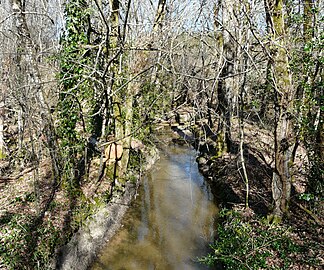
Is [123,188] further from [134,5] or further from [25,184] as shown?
[134,5]

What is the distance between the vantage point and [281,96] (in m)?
6.52

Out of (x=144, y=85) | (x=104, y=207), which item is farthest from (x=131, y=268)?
(x=144, y=85)

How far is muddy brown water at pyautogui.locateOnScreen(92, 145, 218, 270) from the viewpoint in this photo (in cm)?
792

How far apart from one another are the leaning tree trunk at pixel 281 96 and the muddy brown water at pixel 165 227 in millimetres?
3066

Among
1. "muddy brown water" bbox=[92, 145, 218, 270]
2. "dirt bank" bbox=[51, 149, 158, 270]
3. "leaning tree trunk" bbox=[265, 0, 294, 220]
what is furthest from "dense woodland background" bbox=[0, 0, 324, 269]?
"muddy brown water" bbox=[92, 145, 218, 270]

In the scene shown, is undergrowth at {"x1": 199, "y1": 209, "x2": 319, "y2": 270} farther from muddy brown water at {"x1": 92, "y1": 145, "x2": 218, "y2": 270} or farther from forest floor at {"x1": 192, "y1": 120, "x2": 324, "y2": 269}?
muddy brown water at {"x1": 92, "y1": 145, "x2": 218, "y2": 270}

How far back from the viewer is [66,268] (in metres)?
6.81

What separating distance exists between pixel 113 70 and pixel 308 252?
24.1ft

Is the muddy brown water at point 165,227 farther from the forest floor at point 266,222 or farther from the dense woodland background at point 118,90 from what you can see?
the dense woodland background at point 118,90

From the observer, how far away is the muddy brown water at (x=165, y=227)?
7918mm

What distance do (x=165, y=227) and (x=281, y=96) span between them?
543cm

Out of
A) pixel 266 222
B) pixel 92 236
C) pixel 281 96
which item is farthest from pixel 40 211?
→ pixel 281 96

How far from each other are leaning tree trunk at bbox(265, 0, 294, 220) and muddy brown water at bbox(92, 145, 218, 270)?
3.07 meters

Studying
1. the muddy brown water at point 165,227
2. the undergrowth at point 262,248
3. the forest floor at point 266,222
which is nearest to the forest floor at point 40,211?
the muddy brown water at point 165,227
